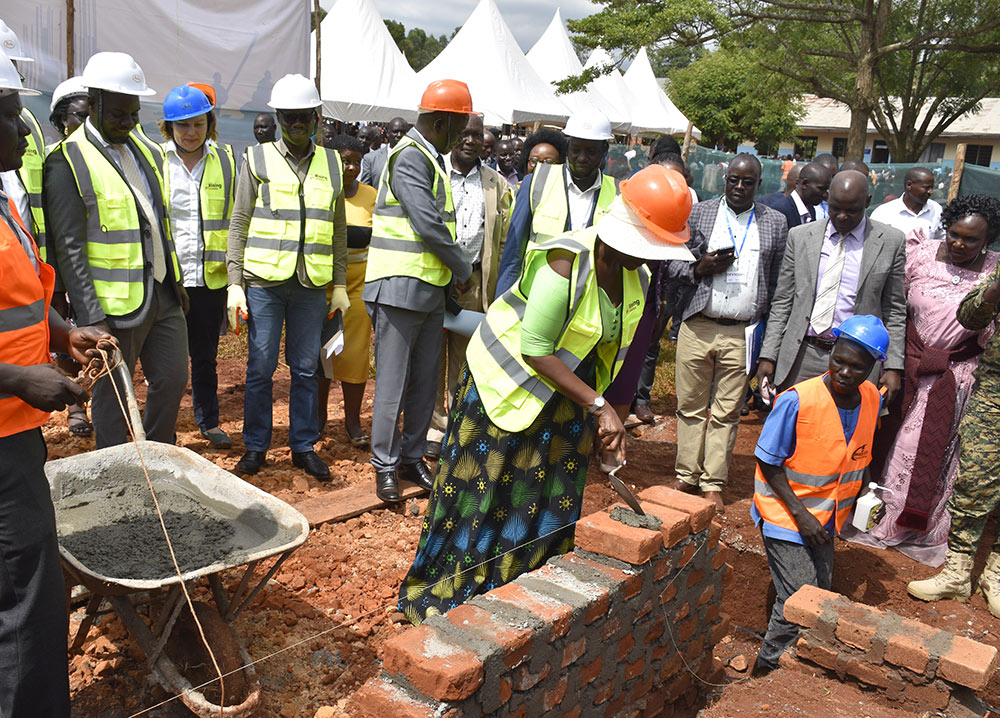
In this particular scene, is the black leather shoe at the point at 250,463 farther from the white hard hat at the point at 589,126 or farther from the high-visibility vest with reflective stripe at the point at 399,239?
the white hard hat at the point at 589,126

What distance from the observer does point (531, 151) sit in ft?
23.0

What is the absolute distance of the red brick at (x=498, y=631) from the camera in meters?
2.46

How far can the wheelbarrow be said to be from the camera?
2.74 meters

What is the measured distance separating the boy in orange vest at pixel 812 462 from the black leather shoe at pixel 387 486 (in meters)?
2.00

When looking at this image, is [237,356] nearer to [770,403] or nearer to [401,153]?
[401,153]

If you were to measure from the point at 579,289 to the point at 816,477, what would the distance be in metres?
1.55

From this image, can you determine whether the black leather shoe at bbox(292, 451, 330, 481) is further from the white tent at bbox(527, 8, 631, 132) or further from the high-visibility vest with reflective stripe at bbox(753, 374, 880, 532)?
the white tent at bbox(527, 8, 631, 132)

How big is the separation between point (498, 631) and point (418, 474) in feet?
8.64

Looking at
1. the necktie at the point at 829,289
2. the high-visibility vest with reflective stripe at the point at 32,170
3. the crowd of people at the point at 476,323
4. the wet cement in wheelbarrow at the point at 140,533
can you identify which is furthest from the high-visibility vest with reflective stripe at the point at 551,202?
the high-visibility vest with reflective stripe at the point at 32,170

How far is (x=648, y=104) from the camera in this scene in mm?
28203

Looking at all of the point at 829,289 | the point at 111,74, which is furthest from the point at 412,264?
the point at 829,289

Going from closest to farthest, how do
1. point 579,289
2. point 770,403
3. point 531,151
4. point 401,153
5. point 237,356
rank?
point 579,289 → point 401,153 → point 770,403 → point 531,151 → point 237,356

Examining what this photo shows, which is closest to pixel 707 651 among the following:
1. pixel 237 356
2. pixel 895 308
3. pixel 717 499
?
pixel 717 499

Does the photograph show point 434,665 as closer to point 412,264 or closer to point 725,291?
point 412,264
